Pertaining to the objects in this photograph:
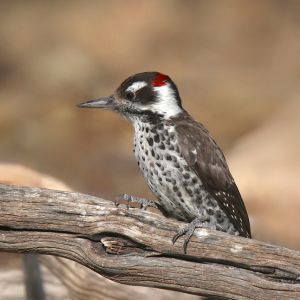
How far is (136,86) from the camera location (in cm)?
453

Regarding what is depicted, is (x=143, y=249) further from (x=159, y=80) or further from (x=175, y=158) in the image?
(x=159, y=80)

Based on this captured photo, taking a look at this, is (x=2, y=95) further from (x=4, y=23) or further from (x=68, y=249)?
(x=68, y=249)

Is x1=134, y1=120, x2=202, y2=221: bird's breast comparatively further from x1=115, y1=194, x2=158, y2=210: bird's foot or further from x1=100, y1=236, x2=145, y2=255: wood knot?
x1=100, y1=236, x2=145, y2=255: wood knot

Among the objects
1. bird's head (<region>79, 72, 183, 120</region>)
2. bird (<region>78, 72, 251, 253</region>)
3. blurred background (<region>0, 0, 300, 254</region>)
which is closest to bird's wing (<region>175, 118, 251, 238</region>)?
bird (<region>78, 72, 251, 253</region>)

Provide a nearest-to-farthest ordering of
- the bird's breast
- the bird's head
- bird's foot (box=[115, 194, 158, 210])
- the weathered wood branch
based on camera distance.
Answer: the weathered wood branch → bird's foot (box=[115, 194, 158, 210]) → the bird's breast → the bird's head

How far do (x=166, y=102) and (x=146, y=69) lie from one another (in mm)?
2932

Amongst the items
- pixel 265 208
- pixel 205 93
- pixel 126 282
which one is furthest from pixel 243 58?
pixel 126 282

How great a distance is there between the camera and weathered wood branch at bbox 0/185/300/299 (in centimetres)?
403

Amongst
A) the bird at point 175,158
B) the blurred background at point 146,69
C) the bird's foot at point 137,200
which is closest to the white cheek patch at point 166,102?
the bird at point 175,158

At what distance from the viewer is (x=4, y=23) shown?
7844mm

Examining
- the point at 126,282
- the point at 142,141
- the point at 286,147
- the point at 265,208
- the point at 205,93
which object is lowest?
the point at 126,282

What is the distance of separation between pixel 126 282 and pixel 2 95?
11.7 ft

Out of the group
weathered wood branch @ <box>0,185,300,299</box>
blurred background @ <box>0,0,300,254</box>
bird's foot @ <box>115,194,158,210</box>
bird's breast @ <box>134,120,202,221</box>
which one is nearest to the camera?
weathered wood branch @ <box>0,185,300,299</box>

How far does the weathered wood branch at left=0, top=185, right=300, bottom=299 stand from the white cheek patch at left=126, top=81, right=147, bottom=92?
2.21 feet
